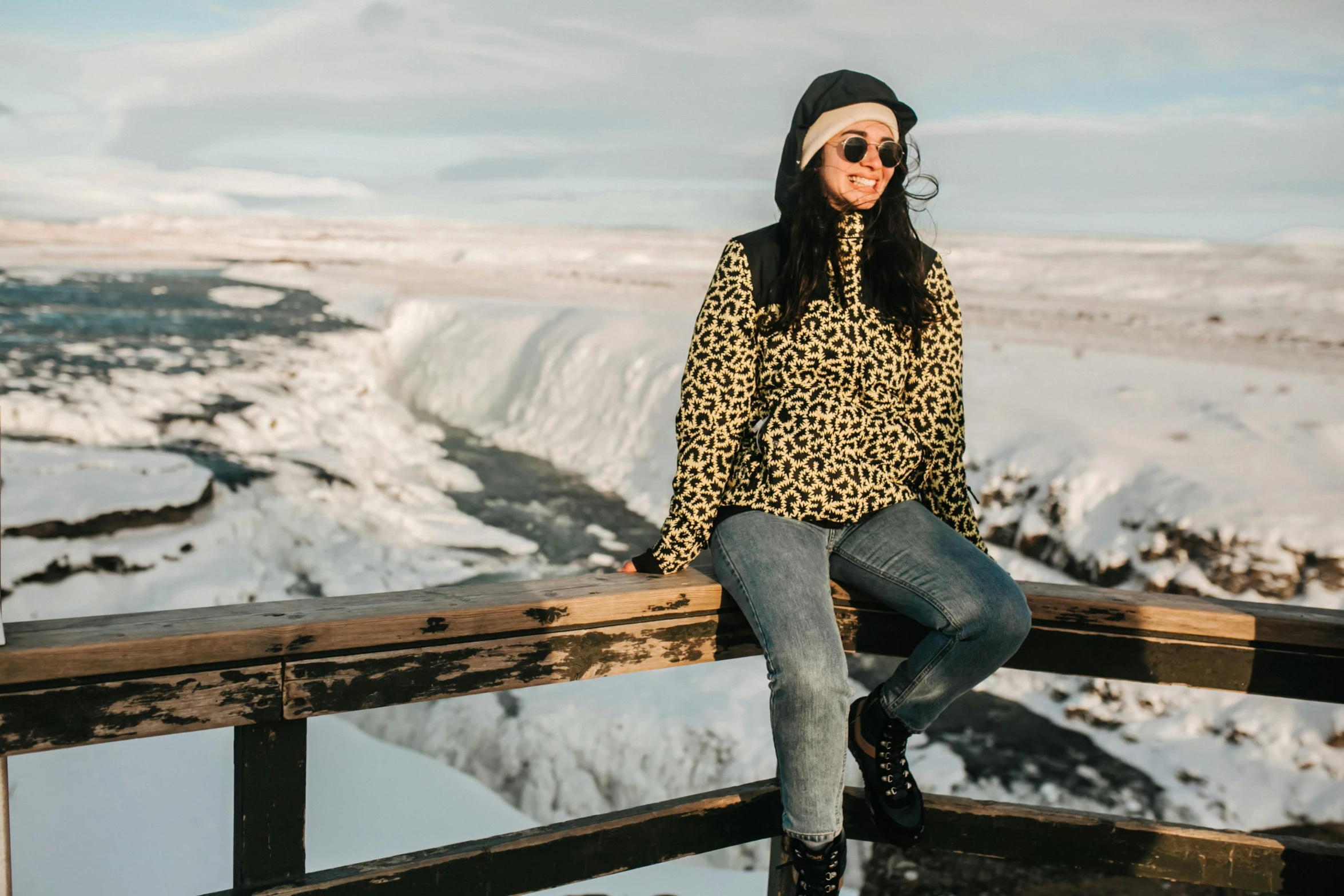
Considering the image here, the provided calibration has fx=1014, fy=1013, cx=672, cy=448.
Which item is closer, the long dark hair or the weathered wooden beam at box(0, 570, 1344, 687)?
the weathered wooden beam at box(0, 570, 1344, 687)

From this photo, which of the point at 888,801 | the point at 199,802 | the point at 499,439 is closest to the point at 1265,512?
the point at 888,801

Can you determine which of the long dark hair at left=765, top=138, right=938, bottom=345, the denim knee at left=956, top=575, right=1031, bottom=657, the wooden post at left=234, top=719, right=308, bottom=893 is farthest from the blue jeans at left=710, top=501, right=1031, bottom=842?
the wooden post at left=234, top=719, right=308, bottom=893

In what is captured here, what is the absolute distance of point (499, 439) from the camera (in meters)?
12.5

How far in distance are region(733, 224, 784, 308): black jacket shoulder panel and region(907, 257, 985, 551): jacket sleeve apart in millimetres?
363

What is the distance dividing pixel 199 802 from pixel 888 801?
4160 millimetres

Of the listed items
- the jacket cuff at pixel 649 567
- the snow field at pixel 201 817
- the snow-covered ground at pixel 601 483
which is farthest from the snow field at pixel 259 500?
the jacket cuff at pixel 649 567

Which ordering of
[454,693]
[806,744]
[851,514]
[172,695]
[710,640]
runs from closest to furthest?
1. [172,695]
2. [454,693]
3. [806,744]
4. [710,640]
5. [851,514]

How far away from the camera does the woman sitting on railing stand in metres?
1.88

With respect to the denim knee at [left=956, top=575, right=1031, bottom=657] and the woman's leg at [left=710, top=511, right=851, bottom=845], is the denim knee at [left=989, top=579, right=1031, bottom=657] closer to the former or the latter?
the denim knee at [left=956, top=575, right=1031, bottom=657]

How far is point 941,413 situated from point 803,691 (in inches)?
32.1

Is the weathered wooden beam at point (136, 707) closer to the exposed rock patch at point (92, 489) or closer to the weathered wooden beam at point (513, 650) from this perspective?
the weathered wooden beam at point (513, 650)

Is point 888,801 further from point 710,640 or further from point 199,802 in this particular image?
point 199,802

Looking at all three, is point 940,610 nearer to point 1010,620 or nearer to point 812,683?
point 1010,620

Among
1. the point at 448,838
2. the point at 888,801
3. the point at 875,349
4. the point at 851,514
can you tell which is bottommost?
the point at 448,838
